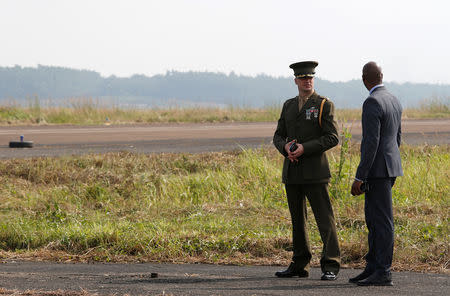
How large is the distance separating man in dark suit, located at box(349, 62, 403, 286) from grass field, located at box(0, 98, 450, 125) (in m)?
22.2

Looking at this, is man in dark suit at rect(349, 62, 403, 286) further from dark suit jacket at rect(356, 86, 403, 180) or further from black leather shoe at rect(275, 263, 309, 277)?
black leather shoe at rect(275, 263, 309, 277)

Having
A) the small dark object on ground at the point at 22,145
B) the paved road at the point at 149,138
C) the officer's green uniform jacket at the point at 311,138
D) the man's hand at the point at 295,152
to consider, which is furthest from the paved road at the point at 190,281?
the small dark object on ground at the point at 22,145

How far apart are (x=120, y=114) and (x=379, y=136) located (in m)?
29.3

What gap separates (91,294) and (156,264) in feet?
5.91

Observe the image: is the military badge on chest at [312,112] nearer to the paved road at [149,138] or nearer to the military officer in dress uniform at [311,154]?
the military officer in dress uniform at [311,154]

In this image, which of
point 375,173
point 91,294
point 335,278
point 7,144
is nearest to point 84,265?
point 91,294

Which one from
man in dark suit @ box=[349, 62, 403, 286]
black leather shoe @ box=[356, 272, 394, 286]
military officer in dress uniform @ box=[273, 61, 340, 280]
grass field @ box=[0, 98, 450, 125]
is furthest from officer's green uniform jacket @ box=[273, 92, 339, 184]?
grass field @ box=[0, 98, 450, 125]

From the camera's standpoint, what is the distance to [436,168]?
13.4 meters

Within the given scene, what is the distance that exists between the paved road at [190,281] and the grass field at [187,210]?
500 mm

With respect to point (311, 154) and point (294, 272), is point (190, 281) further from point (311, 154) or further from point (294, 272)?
point (311, 154)

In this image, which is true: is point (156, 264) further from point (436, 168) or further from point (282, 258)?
point (436, 168)

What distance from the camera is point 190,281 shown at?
6.50m

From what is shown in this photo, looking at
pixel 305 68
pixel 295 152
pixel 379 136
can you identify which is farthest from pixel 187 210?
pixel 379 136

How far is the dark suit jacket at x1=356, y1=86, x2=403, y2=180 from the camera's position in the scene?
5902 millimetres
